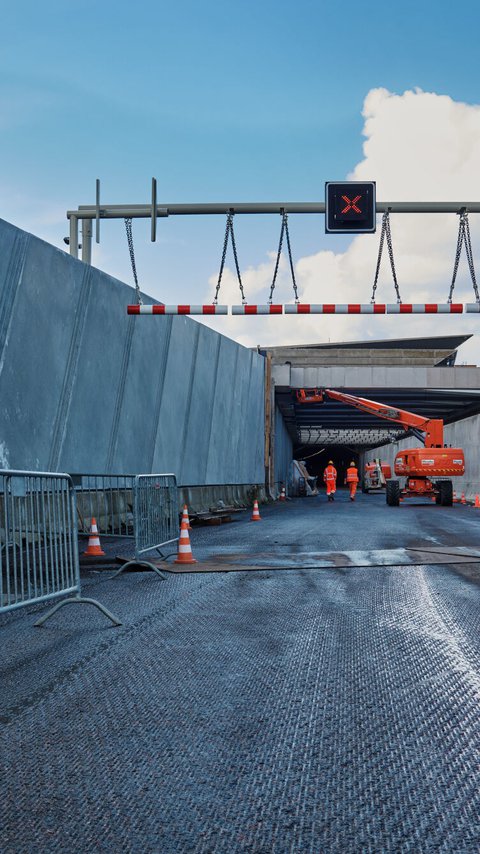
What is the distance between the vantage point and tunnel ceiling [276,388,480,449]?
38875mm

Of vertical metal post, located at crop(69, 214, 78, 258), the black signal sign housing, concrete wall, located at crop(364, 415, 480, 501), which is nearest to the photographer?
the black signal sign housing

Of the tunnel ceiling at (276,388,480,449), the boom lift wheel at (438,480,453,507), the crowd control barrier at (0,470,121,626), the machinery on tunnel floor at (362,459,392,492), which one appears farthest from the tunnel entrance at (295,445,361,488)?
the crowd control barrier at (0,470,121,626)

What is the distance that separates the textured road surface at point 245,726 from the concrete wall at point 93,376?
20.2 feet

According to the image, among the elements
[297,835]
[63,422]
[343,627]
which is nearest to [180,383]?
[63,422]

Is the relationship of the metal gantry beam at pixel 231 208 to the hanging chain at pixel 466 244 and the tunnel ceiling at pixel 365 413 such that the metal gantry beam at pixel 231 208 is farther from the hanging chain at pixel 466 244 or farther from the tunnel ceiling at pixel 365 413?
the tunnel ceiling at pixel 365 413

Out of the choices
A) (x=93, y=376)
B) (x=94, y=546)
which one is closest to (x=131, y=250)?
(x=93, y=376)

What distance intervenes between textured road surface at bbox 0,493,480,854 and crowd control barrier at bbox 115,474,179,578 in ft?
7.09

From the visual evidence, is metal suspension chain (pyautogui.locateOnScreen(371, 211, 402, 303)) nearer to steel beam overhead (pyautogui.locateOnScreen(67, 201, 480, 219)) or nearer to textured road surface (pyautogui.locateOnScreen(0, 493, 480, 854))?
steel beam overhead (pyautogui.locateOnScreen(67, 201, 480, 219))

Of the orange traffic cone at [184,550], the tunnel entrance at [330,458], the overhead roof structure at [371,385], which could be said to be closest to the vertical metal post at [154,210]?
the orange traffic cone at [184,550]

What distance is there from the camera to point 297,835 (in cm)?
274

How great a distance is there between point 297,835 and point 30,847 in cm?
87

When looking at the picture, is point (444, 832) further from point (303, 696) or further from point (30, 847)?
point (303, 696)

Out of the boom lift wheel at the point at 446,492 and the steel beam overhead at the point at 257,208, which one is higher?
the steel beam overhead at the point at 257,208

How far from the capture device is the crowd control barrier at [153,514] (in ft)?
32.1
